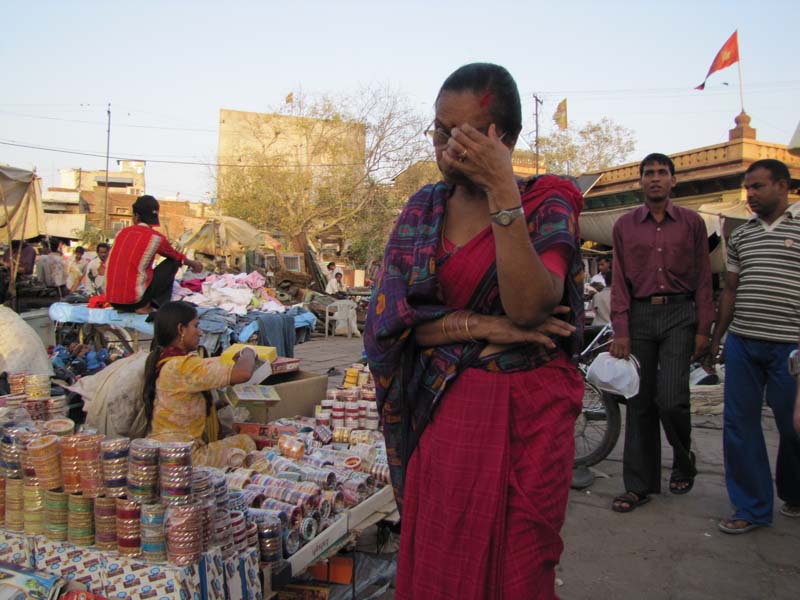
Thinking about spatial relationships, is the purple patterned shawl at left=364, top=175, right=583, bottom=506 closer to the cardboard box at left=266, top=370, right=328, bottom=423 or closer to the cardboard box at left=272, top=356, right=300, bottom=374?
the cardboard box at left=266, top=370, right=328, bottom=423

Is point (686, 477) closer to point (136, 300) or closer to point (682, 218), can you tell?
point (682, 218)

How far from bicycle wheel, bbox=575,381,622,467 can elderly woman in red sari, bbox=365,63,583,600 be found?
2885 mm

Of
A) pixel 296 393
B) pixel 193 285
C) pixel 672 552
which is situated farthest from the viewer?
pixel 193 285

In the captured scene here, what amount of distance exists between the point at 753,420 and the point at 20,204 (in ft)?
36.2

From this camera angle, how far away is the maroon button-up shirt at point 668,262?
3.56 metres

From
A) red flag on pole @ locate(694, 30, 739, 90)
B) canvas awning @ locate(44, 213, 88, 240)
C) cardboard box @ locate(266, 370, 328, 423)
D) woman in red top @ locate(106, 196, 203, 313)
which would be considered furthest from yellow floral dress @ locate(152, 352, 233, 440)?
canvas awning @ locate(44, 213, 88, 240)

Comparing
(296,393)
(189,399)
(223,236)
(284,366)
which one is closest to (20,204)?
(223,236)

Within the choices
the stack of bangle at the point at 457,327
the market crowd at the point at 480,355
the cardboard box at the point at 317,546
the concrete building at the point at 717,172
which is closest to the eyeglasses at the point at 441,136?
the market crowd at the point at 480,355

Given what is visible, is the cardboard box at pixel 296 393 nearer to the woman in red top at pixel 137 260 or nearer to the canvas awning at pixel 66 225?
the woman in red top at pixel 137 260

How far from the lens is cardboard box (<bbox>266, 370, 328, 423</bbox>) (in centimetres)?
430

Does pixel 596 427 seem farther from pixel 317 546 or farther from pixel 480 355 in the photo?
pixel 480 355

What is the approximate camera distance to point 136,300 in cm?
598

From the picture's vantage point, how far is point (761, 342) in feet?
10.8

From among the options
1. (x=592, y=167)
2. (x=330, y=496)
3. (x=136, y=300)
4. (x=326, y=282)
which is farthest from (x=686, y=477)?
(x=592, y=167)
